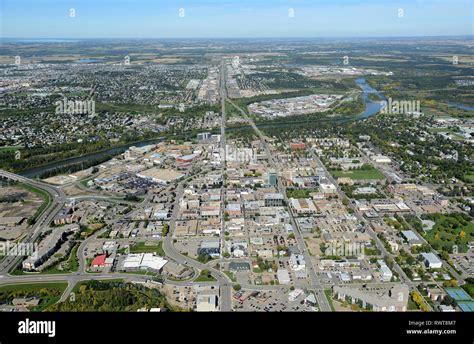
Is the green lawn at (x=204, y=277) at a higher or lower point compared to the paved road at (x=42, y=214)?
lower

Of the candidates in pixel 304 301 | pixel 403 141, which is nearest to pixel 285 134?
pixel 403 141

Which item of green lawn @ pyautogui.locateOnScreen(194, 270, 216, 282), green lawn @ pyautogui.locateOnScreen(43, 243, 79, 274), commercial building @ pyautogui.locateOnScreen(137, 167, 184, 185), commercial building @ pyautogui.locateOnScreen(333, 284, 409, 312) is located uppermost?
commercial building @ pyautogui.locateOnScreen(137, 167, 184, 185)

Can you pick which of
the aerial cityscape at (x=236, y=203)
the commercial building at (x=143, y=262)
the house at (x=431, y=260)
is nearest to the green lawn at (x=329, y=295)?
the aerial cityscape at (x=236, y=203)

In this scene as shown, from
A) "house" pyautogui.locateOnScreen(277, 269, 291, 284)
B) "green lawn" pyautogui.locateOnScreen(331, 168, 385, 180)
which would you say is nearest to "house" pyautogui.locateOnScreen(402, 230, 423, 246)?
"house" pyautogui.locateOnScreen(277, 269, 291, 284)

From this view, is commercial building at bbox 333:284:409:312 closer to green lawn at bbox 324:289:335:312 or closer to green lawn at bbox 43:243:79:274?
green lawn at bbox 324:289:335:312

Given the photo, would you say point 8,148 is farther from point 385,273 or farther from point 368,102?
point 368,102

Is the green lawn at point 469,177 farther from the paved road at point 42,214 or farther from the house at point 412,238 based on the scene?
the paved road at point 42,214

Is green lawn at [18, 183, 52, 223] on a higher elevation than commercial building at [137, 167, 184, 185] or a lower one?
lower
